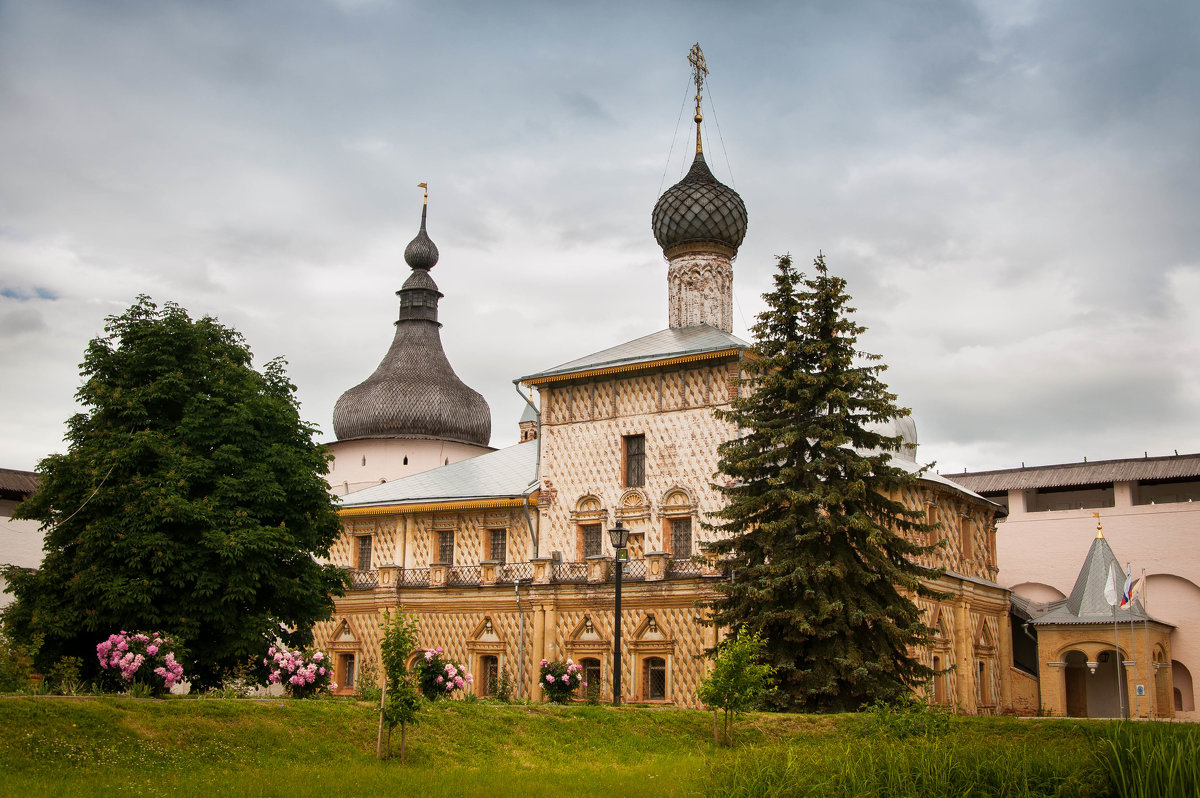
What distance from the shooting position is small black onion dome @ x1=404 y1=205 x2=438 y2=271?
4847 centimetres

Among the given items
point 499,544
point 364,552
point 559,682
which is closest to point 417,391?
point 364,552

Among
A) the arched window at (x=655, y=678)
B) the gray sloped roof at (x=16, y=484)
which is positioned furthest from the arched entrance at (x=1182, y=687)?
the gray sloped roof at (x=16, y=484)

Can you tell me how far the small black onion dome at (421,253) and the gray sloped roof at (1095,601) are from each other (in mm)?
27080

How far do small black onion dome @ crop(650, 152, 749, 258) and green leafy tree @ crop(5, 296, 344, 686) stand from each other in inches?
530

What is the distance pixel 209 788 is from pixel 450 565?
1949 cm

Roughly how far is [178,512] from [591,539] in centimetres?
1183

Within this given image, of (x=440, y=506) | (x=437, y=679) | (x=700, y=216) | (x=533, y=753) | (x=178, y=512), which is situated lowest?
(x=533, y=753)

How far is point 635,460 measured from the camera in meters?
29.8

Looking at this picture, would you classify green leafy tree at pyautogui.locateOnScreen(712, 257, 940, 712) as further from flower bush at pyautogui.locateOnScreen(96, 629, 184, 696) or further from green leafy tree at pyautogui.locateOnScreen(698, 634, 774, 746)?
flower bush at pyautogui.locateOnScreen(96, 629, 184, 696)

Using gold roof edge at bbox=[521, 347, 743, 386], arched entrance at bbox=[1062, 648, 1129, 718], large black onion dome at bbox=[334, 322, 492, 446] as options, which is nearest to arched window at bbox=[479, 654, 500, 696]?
gold roof edge at bbox=[521, 347, 743, 386]

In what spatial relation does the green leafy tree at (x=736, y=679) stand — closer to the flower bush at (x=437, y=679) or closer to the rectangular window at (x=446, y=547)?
the flower bush at (x=437, y=679)

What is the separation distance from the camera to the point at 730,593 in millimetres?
21969

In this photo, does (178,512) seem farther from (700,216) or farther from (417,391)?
(417,391)

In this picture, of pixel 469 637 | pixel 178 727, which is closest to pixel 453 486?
pixel 469 637
